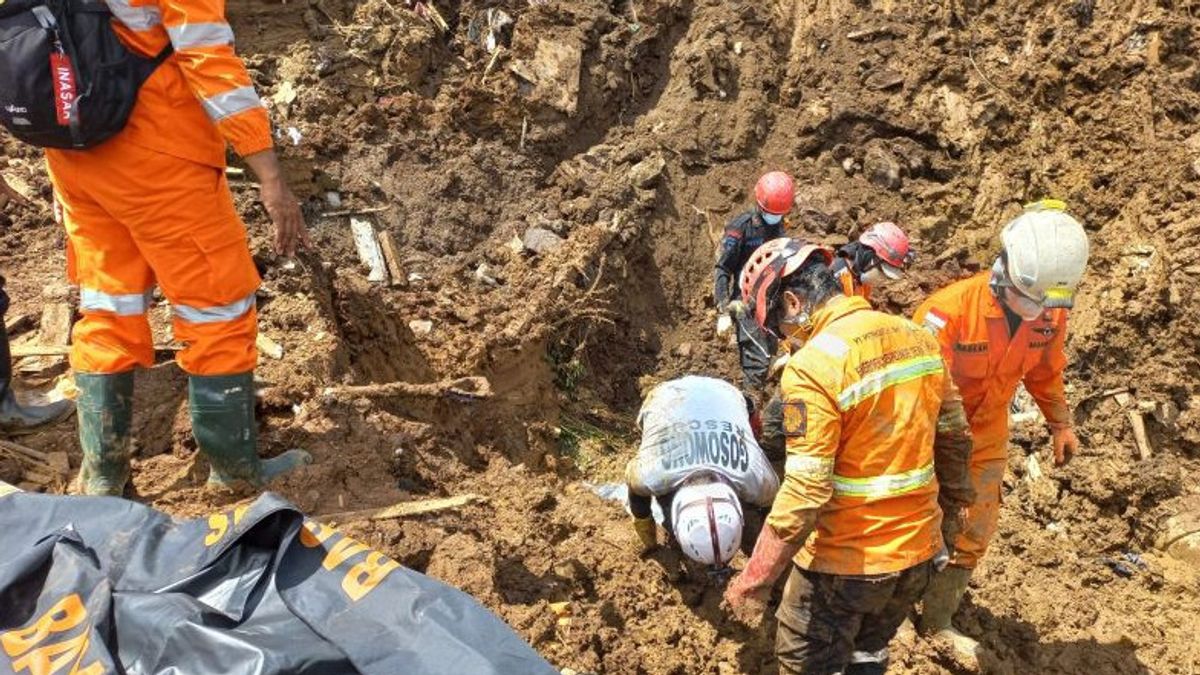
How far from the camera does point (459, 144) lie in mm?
6691

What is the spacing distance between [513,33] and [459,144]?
1.11 metres

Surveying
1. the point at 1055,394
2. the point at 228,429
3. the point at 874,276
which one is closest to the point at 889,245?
the point at 874,276

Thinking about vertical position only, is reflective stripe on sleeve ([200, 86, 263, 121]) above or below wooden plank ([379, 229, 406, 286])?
above

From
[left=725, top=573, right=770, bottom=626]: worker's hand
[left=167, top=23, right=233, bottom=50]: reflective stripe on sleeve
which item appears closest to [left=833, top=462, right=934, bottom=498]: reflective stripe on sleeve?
[left=725, top=573, right=770, bottom=626]: worker's hand

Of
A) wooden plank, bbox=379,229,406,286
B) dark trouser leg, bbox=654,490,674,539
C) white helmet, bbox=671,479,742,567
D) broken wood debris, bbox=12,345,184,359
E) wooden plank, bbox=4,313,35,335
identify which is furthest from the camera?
wooden plank, bbox=379,229,406,286

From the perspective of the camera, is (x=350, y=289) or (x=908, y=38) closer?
(x=350, y=289)

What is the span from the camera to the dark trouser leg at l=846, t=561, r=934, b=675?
320 cm

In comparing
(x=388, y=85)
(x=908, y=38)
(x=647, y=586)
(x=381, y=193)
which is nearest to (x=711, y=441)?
(x=647, y=586)

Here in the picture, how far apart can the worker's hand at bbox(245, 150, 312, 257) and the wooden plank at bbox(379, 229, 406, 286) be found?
2676mm

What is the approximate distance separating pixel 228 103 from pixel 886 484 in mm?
2565

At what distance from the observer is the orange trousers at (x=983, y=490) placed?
12.9 feet

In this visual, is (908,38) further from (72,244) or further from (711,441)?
(72,244)

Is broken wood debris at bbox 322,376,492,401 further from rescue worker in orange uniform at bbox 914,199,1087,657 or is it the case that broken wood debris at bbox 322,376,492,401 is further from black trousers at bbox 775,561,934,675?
rescue worker in orange uniform at bbox 914,199,1087,657

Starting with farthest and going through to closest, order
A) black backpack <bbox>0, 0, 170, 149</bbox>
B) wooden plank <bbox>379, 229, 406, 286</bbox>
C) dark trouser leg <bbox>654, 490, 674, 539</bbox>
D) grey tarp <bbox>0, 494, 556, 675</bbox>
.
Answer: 1. wooden plank <bbox>379, 229, 406, 286</bbox>
2. dark trouser leg <bbox>654, 490, 674, 539</bbox>
3. black backpack <bbox>0, 0, 170, 149</bbox>
4. grey tarp <bbox>0, 494, 556, 675</bbox>
